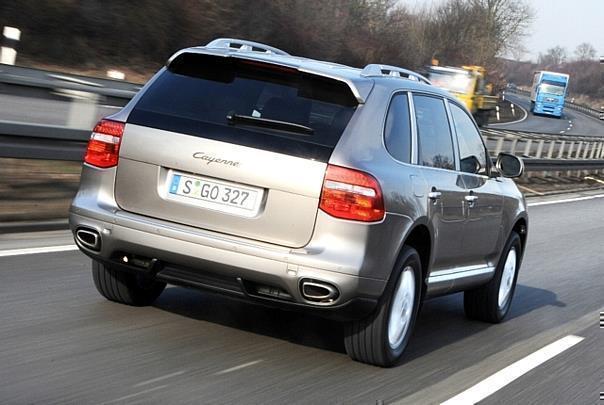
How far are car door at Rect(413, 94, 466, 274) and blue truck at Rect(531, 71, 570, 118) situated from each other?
66695 mm

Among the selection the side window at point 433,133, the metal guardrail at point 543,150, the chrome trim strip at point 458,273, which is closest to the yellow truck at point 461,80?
the metal guardrail at point 543,150

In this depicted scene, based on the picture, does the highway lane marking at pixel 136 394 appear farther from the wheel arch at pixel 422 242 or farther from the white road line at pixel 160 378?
the wheel arch at pixel 422 242

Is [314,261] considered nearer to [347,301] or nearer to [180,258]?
[347,301]

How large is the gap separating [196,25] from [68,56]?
26.3 ft

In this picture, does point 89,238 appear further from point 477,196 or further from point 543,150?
point 543,150

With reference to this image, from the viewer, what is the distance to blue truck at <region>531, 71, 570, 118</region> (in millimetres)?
73562

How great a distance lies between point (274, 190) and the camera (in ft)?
18.6

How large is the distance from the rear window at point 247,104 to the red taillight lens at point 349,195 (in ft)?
0.41

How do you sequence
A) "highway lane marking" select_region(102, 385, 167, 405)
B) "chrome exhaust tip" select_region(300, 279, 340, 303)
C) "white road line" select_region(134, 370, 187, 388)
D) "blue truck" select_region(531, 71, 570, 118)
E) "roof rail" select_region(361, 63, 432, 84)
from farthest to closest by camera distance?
"blue truck" select_region(531, 71, 570, 118) < "roof rail" select_region(361, 63, 432, 84) < "chrome exhaust tip" select_region(300, 279, 340, 303) < "white road line" select_region(134, 370, 187, 388) < "highway lane marking" select_region(102, 385, 167, 405)

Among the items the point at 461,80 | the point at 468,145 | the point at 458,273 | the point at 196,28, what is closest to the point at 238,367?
the point at 458,273

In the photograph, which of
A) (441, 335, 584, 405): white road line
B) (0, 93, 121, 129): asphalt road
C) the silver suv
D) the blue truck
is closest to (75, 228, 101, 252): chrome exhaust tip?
the silver suv

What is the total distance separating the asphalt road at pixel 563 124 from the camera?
7294 centimetres

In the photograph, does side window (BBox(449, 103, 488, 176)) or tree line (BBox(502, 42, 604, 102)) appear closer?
side window (BBox(449, 103, 488, 176))

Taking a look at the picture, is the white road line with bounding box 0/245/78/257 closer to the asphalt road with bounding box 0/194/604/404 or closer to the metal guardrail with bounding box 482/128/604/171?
the asphalt road with bounding box 0/194/604/404
